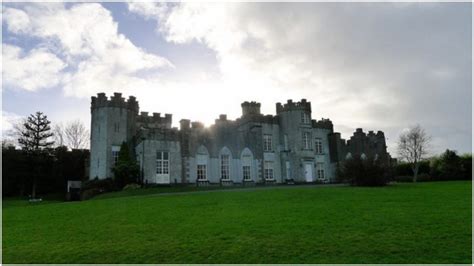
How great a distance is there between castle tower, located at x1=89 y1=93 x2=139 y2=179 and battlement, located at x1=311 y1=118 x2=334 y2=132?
20.4 metres

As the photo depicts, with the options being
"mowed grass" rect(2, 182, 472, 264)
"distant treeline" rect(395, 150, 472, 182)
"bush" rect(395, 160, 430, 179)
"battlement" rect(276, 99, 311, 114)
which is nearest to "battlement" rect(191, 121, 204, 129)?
"battlement" rect(276, 99, 311, 114)

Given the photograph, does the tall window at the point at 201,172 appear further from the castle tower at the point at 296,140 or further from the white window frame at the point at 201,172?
the castle tower at the point at 296,140

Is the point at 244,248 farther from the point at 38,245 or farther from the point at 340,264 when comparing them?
the point at 38,245

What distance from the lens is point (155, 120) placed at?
4275cm

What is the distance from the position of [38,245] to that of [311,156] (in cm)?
3657

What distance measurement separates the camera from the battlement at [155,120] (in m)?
41.9

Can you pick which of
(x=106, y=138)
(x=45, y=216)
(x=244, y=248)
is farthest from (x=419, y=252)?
(x=106, y=138)

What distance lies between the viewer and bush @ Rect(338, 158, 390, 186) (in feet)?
102

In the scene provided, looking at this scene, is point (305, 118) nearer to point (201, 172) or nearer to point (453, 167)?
point (201, 172)

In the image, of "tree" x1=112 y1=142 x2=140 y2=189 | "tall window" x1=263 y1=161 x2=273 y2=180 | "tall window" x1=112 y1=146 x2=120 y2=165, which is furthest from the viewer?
"tall window" x1=263 y1=161 x2=273 y2=180

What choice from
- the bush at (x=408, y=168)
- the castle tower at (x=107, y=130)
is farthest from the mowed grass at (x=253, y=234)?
the bush at (x=408, y=168)

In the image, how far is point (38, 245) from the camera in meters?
11.7

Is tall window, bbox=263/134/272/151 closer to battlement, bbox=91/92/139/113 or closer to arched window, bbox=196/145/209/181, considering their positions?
arched window, bbox=196/145/209/181

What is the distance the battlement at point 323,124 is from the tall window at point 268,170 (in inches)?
312
